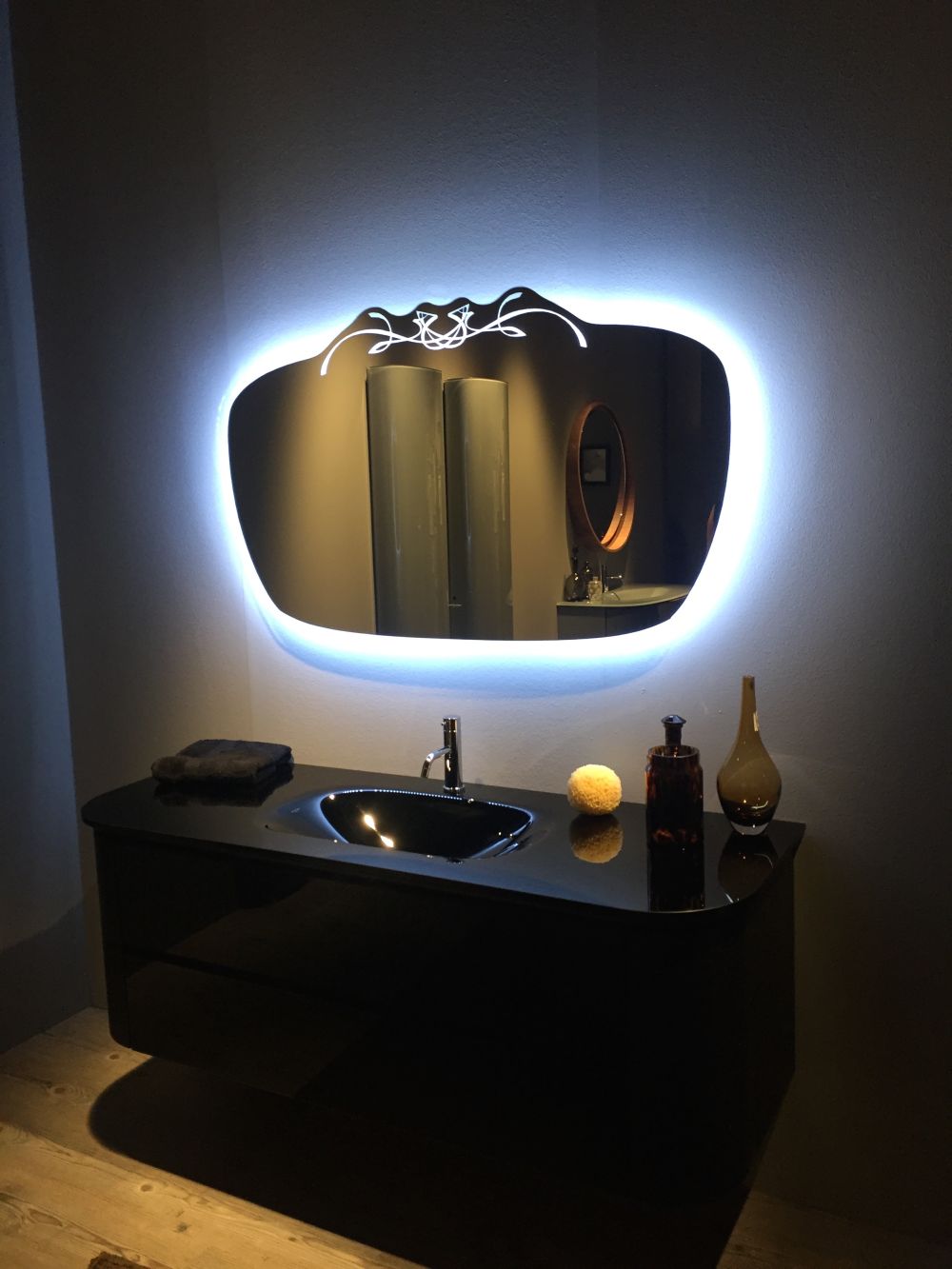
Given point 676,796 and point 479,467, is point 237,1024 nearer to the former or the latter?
point 676,796

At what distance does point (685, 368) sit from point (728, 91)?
47 cm

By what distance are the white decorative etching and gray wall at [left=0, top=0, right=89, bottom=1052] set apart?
3.05 ft

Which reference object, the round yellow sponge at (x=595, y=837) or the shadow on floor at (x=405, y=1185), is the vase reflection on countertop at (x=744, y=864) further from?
the shadow on floor at (x=405, y=1185)

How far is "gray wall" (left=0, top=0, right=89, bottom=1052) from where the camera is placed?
2.44m

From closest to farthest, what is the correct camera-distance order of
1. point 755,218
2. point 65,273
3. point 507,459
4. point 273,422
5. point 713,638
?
point 755,218, point 713,638, point 507,459, point 273,422, point 65,273

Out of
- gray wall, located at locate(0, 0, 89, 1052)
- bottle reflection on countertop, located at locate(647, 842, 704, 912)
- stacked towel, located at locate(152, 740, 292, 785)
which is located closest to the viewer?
bottle reflection on countertop, located at locate(647, 842, 704, 912)

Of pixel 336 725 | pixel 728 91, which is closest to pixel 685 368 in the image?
pixel 728 91

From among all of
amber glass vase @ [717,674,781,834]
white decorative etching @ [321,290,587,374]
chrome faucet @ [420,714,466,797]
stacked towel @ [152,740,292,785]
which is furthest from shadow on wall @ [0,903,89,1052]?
amber glass vase @ [717,674,781,834]

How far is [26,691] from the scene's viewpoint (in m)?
2.51

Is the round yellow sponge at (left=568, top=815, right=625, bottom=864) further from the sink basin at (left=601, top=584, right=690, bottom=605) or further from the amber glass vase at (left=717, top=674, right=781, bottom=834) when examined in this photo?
the sink basin at (left=601, top=584, right=690, bottom=605)

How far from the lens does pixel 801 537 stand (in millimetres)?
1740

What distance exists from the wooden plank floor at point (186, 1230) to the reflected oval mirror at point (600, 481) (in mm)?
1308

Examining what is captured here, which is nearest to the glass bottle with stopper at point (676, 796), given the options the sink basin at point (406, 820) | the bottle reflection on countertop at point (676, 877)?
the bottle reflection on countertop at point (676, 877)

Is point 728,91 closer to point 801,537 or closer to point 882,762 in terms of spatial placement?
point 801,537
